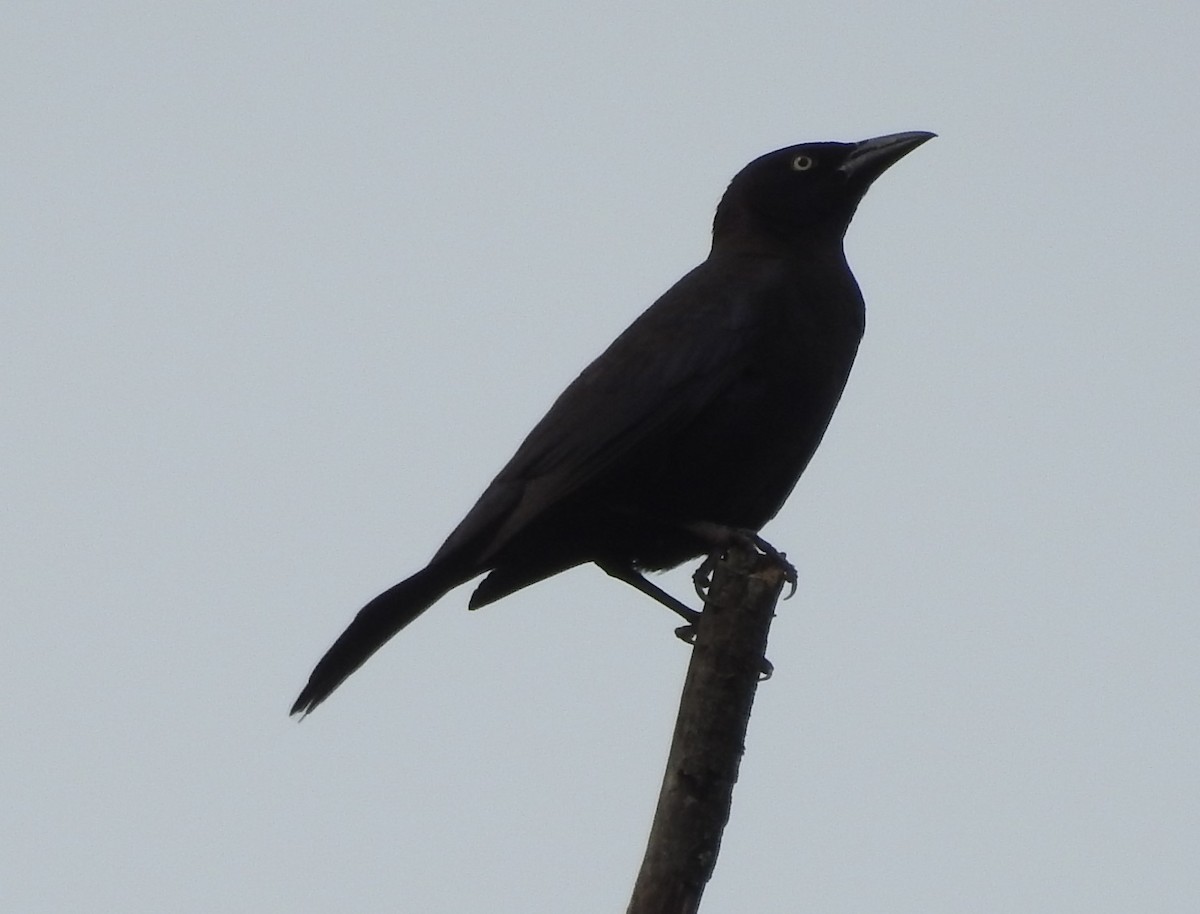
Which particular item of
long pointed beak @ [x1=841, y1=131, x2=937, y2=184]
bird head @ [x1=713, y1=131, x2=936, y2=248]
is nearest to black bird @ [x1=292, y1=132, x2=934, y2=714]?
bird head @ [x1=713, y1=131, x2=936, y2=248]

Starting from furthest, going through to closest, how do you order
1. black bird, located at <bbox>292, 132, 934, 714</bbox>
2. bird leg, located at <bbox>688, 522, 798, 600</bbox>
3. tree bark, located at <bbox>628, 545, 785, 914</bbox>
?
1. black bird, located at <bbox>292, 132, 934, 714</bbox>
2. bird leg, located at <bbox>688, 522, 798, 600</bbox>
3. tree bark, located at <bbox>628, 545, 785, 914</bbox>

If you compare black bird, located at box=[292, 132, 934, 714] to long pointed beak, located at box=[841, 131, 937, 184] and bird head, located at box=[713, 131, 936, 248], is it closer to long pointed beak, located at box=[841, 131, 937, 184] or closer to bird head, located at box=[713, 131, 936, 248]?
bird head, located at box=[713, 131, 936, 248]

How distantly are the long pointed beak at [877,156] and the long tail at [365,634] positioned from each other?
205 centimetres

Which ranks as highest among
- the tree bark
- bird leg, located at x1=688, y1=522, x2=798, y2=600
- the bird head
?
the bird head

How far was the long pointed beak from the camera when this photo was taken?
4926mm

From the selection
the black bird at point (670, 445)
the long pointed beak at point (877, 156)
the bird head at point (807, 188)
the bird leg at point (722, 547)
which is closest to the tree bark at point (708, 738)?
the bird leg at point (722, 547)

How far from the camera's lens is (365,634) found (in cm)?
367

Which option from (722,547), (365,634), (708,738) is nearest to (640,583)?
(722,547)

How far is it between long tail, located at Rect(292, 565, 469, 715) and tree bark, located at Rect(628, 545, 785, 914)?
970 millimetres

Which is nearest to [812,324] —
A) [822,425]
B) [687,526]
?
[822,425]

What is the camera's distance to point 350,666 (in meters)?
3.67

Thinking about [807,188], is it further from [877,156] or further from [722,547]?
[722,547]

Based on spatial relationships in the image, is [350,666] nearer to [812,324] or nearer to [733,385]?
[733,385]

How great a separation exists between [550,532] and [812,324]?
0.90 m
